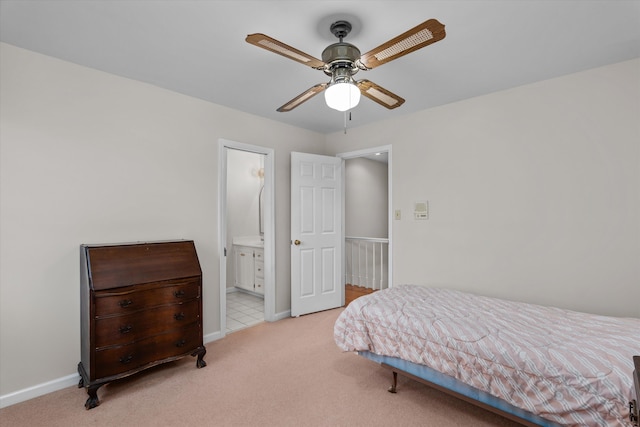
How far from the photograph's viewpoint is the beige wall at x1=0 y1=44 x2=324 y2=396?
2.23 metres

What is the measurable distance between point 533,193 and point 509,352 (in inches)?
67.2

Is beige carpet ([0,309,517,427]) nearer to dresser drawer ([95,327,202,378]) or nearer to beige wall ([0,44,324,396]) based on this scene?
dresser drawer ([95,327,202,378])

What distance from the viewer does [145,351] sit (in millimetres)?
2434

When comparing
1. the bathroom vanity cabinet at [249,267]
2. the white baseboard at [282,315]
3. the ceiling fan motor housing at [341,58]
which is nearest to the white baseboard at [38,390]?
the white baseboard at [282,315]

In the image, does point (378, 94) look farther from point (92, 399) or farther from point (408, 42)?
point (92, 399)

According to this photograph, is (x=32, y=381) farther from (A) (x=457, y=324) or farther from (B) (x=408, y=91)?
(B) (x=408, y=91)

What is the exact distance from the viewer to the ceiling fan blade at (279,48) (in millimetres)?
1513

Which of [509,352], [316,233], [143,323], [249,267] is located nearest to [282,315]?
[316,233]

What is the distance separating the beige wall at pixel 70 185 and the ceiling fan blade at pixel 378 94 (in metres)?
1.93

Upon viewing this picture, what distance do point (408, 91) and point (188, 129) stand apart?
226cm

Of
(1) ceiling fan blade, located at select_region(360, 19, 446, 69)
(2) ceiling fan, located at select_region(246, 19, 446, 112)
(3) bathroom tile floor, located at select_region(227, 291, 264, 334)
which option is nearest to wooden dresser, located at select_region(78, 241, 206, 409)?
(3) bathroom tile floor, located at select_region(227, 291, 264, 334)

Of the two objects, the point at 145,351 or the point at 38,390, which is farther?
the point at 145,351

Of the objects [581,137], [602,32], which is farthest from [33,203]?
[581,137]

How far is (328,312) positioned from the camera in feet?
13.9
